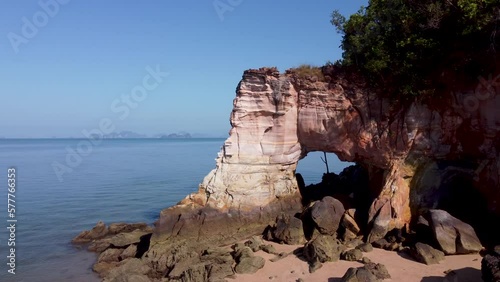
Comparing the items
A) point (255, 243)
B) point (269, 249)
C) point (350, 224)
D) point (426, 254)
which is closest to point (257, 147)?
point (255, 243)

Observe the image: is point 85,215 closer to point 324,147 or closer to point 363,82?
point 324,147

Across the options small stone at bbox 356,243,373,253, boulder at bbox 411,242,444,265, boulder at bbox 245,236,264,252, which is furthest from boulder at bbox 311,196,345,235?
boulder at bbox 411,242,444,265

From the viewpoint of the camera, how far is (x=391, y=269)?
11156mm

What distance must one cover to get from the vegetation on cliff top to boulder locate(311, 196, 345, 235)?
4.97m

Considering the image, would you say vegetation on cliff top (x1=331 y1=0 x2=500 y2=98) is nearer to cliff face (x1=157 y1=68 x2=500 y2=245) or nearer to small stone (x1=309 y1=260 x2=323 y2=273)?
cliff face (x1=157 y1=68 x2=500 y2=245)

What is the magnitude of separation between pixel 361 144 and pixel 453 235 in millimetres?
5038

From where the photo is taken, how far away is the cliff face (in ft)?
44.3

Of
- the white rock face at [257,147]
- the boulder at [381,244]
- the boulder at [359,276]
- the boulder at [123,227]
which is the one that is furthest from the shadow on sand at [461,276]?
the boulder at [123,227]

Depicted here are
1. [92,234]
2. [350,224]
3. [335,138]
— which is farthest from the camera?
[92,234]

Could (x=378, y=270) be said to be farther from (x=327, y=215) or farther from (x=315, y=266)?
(x=327, y=215)

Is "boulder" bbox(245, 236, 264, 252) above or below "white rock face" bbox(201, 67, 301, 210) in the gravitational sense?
below

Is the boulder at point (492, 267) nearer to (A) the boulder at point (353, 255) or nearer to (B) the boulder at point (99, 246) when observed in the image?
(A) the boulder at point (353, 255)

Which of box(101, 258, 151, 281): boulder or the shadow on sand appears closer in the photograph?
the shadow on sand

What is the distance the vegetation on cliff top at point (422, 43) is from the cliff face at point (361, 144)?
76 cm
